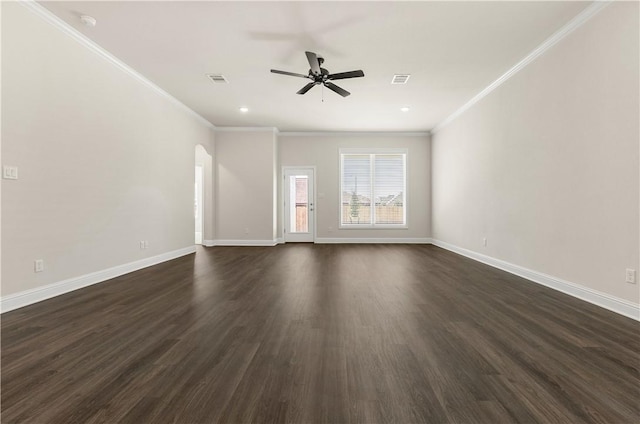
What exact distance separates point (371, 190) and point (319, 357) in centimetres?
730

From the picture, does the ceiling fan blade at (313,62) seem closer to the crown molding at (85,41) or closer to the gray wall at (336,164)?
the crown molding at (85,41)

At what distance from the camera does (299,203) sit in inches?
354

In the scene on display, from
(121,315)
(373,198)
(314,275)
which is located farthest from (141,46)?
(373,198)

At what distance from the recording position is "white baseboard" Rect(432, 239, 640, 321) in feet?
9.23

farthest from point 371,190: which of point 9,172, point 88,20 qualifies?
point 9,172

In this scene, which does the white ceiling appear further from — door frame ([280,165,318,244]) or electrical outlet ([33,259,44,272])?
door frame ([280,165,318,244])

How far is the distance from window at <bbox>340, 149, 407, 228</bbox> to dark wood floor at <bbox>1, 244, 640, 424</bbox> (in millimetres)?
5260

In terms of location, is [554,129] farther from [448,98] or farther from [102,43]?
[102,43]

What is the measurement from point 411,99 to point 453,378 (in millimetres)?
5416

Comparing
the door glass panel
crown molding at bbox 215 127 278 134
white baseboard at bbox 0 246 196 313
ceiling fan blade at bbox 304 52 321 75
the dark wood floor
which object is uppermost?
crown molding at bbox 215 127 278 134

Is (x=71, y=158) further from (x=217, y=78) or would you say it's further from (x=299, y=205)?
(x=299, y=205)

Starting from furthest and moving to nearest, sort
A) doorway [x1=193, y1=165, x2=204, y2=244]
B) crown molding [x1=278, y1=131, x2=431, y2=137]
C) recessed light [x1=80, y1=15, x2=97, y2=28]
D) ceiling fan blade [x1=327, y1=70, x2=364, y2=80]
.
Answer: crown molding [x1=278, y1=131, x2=431, y2=137], doorway [x1=193, y1=165, x2=204, y2=244], ceiling fan blade [x1=327, y1=70, x2=364, y2=80], recessed light [x1=80, y1=15, x2=97, y2=28]

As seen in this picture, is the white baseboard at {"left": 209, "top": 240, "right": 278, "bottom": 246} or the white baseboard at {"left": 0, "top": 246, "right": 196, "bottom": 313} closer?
the white baseboard at {"left": 0, "top": 246, "right": 196, "bottom": 313}

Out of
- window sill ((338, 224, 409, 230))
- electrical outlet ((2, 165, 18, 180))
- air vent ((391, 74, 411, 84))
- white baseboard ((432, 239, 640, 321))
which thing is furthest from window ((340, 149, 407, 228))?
electrical outlet ((2, 165, 18, 180))
